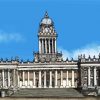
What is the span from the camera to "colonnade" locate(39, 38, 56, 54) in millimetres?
125438

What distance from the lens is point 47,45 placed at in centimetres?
12562

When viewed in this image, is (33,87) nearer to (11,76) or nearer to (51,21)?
(11,76)

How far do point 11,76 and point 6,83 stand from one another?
5.73ft

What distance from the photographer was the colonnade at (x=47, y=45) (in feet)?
412

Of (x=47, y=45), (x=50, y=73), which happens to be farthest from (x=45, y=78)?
(x=47, y=45)

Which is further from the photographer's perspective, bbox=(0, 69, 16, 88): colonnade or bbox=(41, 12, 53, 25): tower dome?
bbox=(41, 12, 53, 25): tower dome

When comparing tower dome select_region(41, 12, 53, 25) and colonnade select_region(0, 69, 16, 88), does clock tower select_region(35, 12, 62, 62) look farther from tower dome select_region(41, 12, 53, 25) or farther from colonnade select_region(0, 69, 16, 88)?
colonnade select_region(0, 69, 16, 88)

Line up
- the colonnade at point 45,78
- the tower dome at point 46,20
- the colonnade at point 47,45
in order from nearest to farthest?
the colonnade at point 45,78 → the colonnade at point 47,45 → the tower dome at point 46,20

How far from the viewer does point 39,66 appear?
118625mm

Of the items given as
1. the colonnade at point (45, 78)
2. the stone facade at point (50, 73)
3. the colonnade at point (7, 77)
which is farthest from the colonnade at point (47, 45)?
the colonnade at point (7, 77)

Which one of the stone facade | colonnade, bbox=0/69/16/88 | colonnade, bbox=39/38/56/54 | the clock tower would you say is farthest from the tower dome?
colonnade, bbox=0/69/16/88

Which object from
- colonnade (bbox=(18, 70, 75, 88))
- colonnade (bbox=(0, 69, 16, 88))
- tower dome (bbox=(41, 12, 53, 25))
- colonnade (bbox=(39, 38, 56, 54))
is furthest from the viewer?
tower dome (bbox=(41, 12, 53, 25))

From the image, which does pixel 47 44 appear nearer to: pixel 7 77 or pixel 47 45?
pixel 47 45

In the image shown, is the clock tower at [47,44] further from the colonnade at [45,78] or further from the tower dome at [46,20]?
the colonnade at [45,78]
